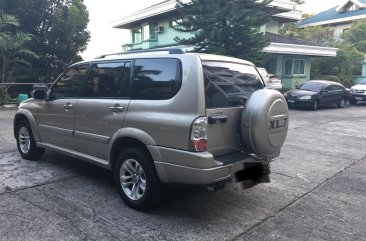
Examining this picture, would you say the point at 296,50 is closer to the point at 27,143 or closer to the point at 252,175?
the point at 27,143

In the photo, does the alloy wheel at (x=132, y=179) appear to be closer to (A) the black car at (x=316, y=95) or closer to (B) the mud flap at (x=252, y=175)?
(B) the mud flap at (x=252, y=175)

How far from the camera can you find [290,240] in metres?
3.57

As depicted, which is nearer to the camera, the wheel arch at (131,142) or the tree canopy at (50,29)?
the wheel arch at (131,142)

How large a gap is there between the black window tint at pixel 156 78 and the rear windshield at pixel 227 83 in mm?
343

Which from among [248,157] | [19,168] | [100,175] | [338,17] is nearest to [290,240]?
[248,157]

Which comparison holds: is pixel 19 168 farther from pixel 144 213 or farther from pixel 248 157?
pixel 248 157

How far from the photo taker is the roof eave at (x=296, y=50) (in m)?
22.4

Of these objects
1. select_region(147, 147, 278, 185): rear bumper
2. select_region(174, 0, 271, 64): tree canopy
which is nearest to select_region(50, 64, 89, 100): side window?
select_region(147, 147, 278, 185): rear bumper

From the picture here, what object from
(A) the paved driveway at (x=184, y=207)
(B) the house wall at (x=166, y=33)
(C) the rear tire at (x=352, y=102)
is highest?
(B) the house wall at (x=166, y=33)

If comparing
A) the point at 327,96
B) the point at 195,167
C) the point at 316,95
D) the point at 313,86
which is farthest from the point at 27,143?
the point at 327,96

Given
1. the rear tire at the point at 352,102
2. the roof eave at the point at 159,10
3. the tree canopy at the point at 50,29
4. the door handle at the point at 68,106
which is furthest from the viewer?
the roof eave at the point at 159,10

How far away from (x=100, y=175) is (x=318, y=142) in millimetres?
5740

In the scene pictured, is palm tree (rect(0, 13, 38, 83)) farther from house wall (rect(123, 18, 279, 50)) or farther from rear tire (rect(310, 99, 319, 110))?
rear tire (rect(310, 99, 319, 110))

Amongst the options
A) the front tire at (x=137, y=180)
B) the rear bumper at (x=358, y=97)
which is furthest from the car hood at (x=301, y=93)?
the front tire at (x=137, y=180)
